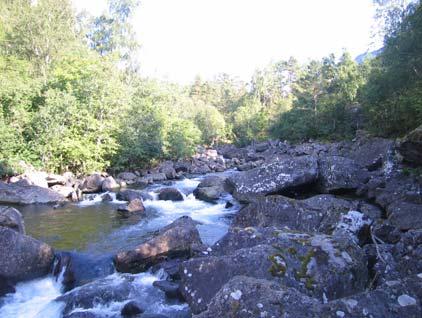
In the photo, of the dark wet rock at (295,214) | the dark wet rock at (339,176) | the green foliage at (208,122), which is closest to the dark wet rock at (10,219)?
the dark wet rock at (295,214)

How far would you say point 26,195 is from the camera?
54.6ft

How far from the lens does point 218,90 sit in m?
80.6

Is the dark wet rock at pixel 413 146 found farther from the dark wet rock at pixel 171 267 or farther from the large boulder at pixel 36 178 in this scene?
the large boulder at pixel 36 178

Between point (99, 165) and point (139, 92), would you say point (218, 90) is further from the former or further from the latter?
point (99, 165)

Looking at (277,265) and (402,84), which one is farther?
(402,84)

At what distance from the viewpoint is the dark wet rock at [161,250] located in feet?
28.5

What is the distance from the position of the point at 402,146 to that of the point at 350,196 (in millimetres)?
2415

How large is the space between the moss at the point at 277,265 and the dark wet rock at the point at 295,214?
8.12 feet

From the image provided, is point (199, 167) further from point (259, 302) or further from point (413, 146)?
point (259, 302)

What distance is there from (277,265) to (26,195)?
15424mm

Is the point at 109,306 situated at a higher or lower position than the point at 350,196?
lower

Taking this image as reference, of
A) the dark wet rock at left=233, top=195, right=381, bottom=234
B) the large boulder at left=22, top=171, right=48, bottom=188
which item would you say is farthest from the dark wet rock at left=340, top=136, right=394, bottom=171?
the large boulder at left=22, top=171, right=48, bottom=188

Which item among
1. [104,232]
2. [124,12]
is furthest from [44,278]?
[124,12]

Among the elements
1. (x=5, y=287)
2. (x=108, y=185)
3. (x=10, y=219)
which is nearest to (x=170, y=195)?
(x=108, y=185)
